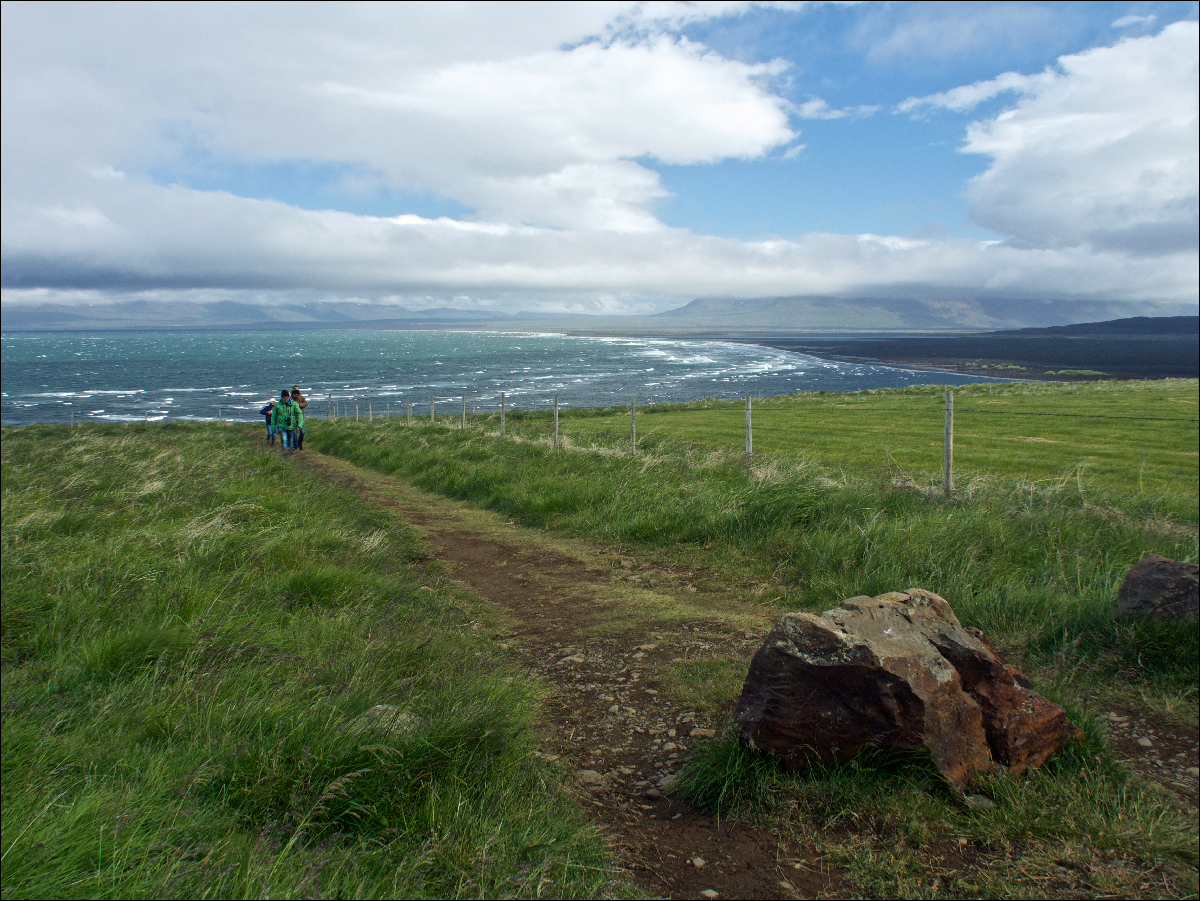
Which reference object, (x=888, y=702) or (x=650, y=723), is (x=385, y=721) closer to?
(x=650, y=723)

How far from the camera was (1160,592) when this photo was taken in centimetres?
495

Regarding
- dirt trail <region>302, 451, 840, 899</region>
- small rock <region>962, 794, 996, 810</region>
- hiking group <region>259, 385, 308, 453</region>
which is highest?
hiking group <region>259, 385, 308, 453</region>

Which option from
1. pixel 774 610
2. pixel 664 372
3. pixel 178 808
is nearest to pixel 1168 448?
pixel 774 610

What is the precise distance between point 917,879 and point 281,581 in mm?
4923

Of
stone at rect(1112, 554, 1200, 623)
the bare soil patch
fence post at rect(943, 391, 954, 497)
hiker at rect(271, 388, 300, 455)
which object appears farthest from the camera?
hiker at rect(271, 388, 300, 455)

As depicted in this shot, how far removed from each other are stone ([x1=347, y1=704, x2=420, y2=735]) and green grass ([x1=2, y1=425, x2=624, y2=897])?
0.03m

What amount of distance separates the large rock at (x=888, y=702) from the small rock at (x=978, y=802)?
77 mm

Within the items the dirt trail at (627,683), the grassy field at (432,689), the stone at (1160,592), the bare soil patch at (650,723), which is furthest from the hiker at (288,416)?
the stone at (1160,592)

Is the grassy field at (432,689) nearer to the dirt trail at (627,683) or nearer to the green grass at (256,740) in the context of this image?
the green grass at (256,740)

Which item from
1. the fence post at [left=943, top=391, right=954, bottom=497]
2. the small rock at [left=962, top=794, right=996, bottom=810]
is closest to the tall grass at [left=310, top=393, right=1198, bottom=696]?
the fence post at [left=943, top=391, right=954, bottom=497]

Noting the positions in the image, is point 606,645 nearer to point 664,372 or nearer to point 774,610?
point 774,610

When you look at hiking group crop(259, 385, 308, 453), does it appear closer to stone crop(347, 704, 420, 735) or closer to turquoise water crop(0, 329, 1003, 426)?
stone crop(347, 704, 420, 735)

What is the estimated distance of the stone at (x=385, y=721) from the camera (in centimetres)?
334

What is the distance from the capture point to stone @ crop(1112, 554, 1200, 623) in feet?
15.9
